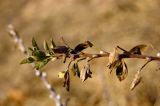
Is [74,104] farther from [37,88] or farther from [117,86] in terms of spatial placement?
[37,88]

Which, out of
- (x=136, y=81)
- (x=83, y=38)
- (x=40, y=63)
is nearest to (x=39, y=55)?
(x=40, y=63)

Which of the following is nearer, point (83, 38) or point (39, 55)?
point (39, 55)

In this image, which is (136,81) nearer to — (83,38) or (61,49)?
(61,49)

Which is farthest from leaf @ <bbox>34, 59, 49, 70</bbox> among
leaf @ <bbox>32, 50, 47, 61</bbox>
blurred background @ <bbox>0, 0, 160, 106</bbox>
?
blurred background @ <bbox>0, 0, 160, 106</bbox>

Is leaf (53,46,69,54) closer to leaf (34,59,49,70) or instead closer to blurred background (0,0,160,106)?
leaf (34,59,49,70)

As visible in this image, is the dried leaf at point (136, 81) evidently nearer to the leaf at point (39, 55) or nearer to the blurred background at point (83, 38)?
the leaf at point (39, 55)

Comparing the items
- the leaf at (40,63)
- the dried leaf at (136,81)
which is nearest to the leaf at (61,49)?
the leaf at (40,63)

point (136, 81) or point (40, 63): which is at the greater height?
point (40, 63)

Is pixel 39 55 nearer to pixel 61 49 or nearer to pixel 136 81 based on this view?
pixel 61 49
